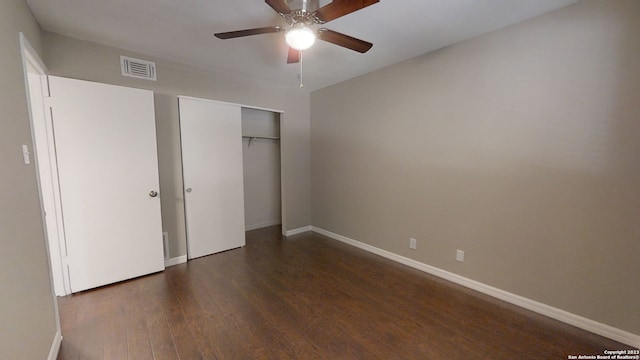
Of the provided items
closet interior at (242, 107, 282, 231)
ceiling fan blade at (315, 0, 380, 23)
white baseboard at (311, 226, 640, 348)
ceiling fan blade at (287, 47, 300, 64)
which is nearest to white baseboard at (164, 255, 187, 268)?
closet interior at (242, 107, 282, 231)

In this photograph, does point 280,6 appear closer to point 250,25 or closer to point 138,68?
point 250,25

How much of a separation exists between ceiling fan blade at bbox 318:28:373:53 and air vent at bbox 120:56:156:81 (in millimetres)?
2145

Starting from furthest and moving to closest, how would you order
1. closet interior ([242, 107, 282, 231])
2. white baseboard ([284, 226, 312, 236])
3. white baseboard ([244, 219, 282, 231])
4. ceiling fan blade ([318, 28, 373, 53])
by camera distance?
white baseboard ([244, 219, 282, 231]) < closet interior ([242, 107, 282, 231]) < white baseboard ([284, 226, 312, 236]) < ceiling fan blade ([318, 28, 373, 53])

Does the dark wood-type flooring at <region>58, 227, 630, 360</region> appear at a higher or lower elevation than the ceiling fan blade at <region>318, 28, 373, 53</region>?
lower

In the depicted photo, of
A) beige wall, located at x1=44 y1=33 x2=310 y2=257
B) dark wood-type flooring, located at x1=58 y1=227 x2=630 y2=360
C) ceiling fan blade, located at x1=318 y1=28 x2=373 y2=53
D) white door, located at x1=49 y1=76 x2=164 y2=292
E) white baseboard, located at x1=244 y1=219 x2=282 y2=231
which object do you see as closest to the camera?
dark wood-type flooring, located at x1=58 y1=227 x2=630 y2=360

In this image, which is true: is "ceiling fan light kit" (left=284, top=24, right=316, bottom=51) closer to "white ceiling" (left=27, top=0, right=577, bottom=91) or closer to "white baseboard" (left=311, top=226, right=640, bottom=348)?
"white ceiling" (left=27, top=0, right=577, bottom=91)

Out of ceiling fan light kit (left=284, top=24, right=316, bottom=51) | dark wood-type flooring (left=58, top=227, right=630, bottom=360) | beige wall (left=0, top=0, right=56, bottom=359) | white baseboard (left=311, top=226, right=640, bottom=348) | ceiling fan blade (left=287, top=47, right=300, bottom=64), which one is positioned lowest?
dark wood-type flooring (left=58, top=227, right=630, bottom=360)

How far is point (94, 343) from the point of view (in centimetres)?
178

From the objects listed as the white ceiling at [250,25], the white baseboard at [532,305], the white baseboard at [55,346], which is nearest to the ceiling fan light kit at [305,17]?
the white ceiling at [250,25]

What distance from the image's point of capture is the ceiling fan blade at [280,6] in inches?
59.1

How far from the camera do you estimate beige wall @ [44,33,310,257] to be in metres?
2.42

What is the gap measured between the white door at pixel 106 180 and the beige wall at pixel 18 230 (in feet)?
2.68

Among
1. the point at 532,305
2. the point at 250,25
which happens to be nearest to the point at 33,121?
the point at 250,25

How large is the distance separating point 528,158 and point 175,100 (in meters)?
3.75
